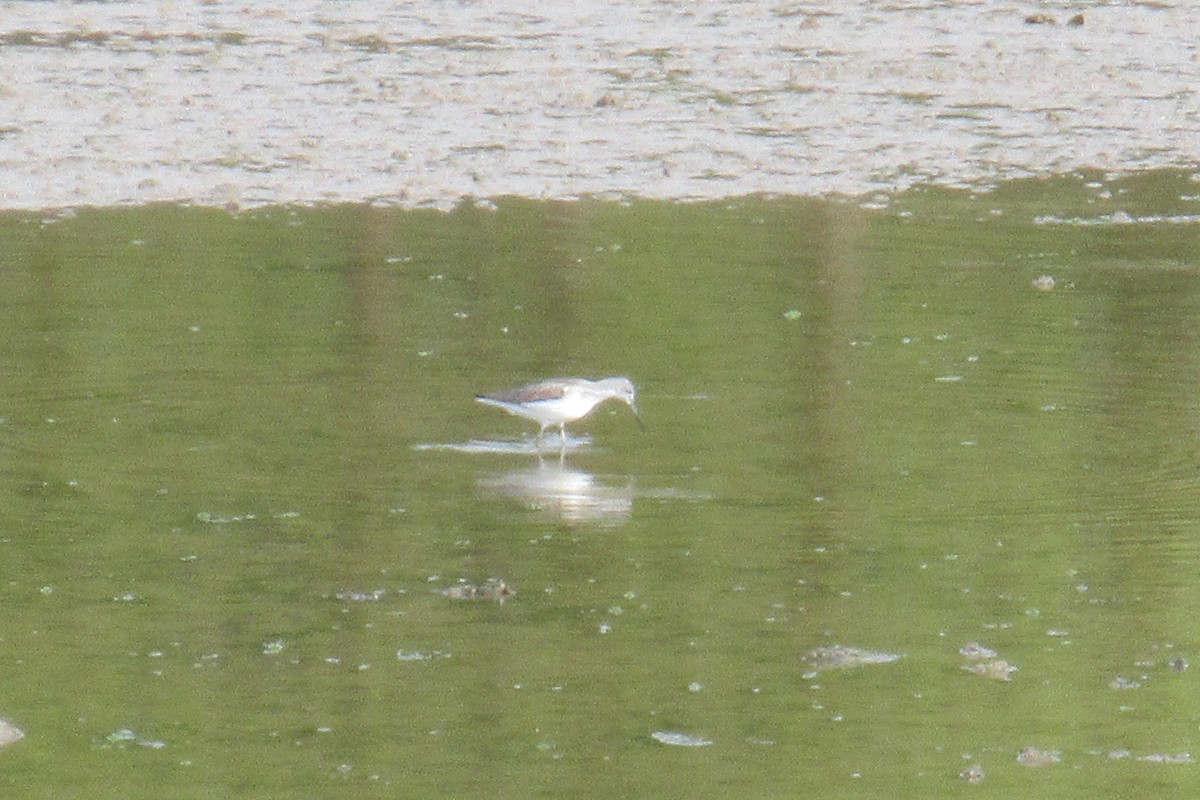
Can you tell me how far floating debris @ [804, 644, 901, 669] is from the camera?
7.12 meters

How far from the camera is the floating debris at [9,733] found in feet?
21.1

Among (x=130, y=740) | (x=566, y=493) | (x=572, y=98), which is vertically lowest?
A: (x=130, y=740)

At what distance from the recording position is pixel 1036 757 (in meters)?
6.37

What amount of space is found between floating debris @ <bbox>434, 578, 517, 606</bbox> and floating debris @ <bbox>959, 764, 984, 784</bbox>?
1.91 meters

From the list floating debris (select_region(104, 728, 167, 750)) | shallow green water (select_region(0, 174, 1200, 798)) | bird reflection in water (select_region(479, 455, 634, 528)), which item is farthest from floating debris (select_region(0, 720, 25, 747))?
bird reflection in water (select_region(479, 455, 634, 528))

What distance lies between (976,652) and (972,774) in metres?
0.99

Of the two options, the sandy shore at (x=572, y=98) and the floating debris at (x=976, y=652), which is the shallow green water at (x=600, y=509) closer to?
the floating debris at (x=976, y=652)

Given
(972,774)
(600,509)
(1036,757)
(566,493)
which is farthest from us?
(566,493)

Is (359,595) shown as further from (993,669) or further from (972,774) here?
(972,774)

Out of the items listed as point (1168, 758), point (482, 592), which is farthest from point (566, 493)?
point (1168, 758)

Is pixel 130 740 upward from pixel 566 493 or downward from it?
downward

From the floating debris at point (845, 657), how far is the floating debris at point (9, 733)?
7.35 feet

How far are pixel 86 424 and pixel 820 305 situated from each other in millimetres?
4046

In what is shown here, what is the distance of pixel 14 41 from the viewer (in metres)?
19.7
